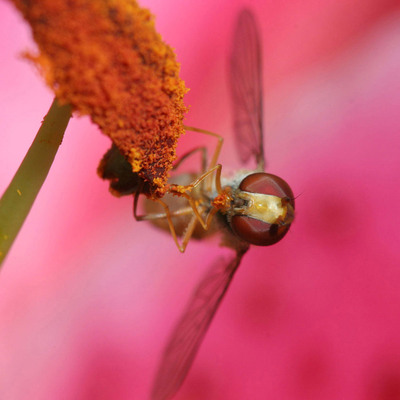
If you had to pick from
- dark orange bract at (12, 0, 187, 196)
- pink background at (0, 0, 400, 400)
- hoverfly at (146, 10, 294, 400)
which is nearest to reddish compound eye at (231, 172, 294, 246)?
hoverfly at (146, 10, 294, 400)

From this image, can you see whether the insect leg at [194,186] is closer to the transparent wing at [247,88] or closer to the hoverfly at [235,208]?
the hoverfly at [235,208]

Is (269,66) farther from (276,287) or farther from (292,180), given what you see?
(276,287)

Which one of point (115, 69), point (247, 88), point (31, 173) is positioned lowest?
point (31, 173)

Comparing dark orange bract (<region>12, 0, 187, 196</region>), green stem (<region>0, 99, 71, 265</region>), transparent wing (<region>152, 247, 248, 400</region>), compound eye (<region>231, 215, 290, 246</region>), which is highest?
dark orange bract (<region>12, 0, 187, 196</region>)

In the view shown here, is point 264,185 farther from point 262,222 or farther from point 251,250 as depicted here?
point 251,250

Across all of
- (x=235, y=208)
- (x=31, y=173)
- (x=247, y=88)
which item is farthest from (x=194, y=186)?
(x=247, y=88)

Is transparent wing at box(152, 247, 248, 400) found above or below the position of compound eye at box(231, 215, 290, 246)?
below

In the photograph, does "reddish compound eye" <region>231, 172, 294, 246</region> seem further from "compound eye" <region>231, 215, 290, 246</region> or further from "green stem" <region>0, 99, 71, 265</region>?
"green stem" <region>0, 99, 71, 265</region>
